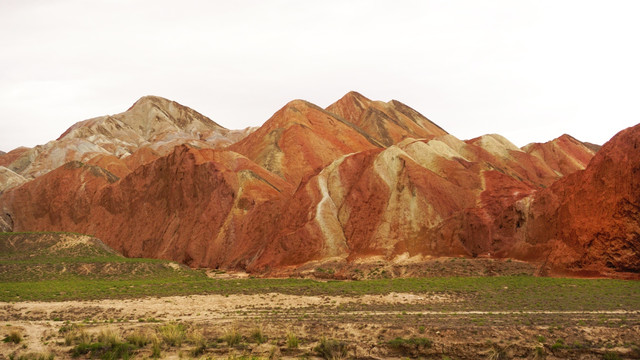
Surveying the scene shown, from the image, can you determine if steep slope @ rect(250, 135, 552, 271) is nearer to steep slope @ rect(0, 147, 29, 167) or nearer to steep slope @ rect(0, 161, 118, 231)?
steep slope @ rect(0, 161, 118, 231)

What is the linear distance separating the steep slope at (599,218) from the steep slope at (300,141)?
48570 mm

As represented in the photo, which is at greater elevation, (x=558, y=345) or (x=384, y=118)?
(x=384, y=118)

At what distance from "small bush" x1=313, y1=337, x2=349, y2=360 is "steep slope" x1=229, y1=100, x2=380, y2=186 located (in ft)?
229

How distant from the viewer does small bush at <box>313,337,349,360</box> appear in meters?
22.9

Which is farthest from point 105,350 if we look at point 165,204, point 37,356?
point 165,204

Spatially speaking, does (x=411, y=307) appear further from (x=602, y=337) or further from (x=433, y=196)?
(x=433, y=196)

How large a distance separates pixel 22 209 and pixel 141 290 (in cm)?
7321

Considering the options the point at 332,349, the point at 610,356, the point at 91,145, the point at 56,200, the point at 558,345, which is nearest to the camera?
the point at 610,356

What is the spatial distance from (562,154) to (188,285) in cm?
9206

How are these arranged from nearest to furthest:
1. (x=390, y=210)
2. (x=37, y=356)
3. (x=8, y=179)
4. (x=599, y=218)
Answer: (x=37, y=356) → (x=599, y=218) → (x=390, y=210) → (x=8, y=179)

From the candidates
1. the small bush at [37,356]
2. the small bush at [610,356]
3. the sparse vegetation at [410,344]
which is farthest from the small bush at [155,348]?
the small bush at [610,356]

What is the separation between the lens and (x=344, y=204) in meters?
65.2

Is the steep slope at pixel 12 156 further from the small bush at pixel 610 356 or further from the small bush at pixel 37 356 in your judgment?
the small bush at pixel 610 356

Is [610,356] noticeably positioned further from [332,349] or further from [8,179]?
[8,179]
